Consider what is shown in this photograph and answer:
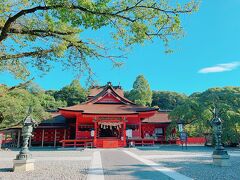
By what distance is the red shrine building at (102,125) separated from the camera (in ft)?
69.9

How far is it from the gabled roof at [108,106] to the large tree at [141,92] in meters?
29.5

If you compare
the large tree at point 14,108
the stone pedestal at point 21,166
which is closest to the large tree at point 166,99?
the large tree at point 14,108

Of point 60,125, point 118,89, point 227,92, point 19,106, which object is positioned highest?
point 118,89

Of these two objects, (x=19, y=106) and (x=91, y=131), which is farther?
(x=91, y=131)

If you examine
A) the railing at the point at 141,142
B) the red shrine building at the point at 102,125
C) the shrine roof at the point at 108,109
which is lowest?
the railing at the point at 141,142

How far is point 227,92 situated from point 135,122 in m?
9.99

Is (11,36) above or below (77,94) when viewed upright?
below

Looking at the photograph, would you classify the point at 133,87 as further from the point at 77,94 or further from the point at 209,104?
the point at 209,104

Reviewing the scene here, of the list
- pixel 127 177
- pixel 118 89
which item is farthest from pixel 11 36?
pixel 118 89

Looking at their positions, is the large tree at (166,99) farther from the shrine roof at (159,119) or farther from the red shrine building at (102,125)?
the red shrine building at (102,125)

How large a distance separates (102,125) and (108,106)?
8.75 ft

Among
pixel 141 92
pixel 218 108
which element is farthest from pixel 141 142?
pixel 141 92

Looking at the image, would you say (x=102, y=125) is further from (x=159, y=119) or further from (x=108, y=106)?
(x=159, y=119)

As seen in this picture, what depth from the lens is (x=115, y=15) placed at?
5.26 meters
